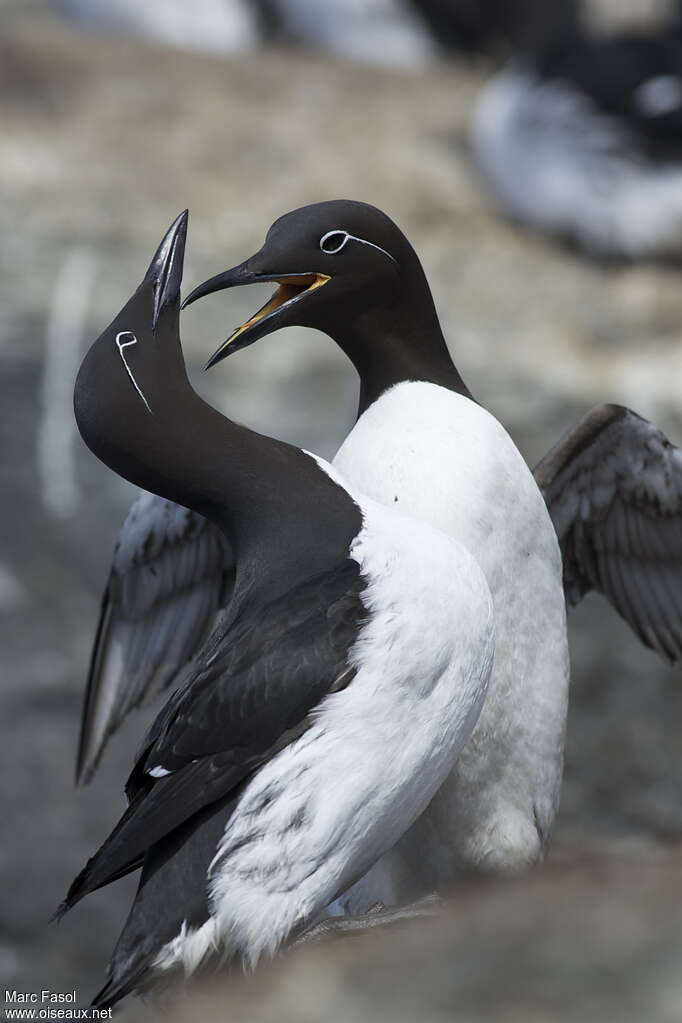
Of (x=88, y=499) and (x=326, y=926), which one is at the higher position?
(x=88, y=499)

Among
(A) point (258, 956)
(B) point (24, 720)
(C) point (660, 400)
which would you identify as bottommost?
(B) point (24, 720)

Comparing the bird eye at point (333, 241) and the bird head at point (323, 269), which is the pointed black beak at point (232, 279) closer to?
the bird head at point (323, 269)

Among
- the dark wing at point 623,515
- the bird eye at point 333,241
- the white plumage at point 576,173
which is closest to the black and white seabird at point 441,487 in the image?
the bird eye at point 333,241

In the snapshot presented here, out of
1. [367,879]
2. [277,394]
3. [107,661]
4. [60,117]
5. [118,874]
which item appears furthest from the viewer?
[60,117]

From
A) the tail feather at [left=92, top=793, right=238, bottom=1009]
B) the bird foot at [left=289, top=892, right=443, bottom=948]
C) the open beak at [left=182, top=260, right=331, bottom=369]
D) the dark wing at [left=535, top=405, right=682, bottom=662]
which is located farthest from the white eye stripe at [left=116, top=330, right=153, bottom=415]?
the dark wing at [left=535, top=405, right=682, bottom=662]

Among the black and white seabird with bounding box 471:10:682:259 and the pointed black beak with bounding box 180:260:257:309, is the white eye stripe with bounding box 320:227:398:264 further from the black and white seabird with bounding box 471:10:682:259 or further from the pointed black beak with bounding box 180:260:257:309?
the black and white seabird with bounding box 471:10:682:259

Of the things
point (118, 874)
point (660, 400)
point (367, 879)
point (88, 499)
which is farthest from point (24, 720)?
point (118, 874)

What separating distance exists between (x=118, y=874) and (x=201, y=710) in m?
0.37

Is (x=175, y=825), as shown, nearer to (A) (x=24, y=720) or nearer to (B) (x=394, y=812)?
(B) (x=394, y=812)

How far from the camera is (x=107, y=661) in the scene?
3832mm

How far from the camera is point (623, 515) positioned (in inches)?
145

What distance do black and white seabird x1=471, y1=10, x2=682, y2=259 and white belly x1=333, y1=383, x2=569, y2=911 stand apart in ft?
17.2

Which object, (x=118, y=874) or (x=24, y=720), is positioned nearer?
(x=118, y=874)

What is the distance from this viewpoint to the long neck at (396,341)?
123 inches
